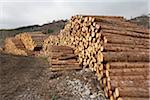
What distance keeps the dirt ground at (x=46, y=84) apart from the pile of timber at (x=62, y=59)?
0.89 feet

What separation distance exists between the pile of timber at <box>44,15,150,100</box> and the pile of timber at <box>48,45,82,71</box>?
22 centimetres

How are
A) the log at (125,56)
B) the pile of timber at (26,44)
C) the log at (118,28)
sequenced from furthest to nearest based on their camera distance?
the pile of timber at (26,44) → the log at (118,28) → the log at (125,56)

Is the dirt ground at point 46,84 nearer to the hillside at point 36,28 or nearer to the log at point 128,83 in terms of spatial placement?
the log at point 128,83

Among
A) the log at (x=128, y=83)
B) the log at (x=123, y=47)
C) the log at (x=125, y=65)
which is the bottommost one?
the log at (x=128, y=83)

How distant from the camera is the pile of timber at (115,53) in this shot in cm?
930

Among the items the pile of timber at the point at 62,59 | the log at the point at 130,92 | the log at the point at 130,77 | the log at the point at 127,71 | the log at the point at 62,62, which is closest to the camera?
the log at the point at 130,92

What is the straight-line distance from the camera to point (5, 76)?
11711 mm

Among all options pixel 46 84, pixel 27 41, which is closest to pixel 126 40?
pixel 46 84

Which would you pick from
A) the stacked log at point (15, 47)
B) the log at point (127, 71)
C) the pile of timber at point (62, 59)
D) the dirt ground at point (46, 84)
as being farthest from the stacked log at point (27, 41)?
the log at point (127, 71)

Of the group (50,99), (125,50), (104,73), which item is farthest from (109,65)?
(50,99)

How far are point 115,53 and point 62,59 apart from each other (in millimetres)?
2399

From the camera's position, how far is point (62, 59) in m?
12.0

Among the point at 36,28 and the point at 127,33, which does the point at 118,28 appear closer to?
the point at 127,33

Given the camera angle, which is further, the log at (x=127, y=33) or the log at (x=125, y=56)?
the log at (x=127, y=33)
